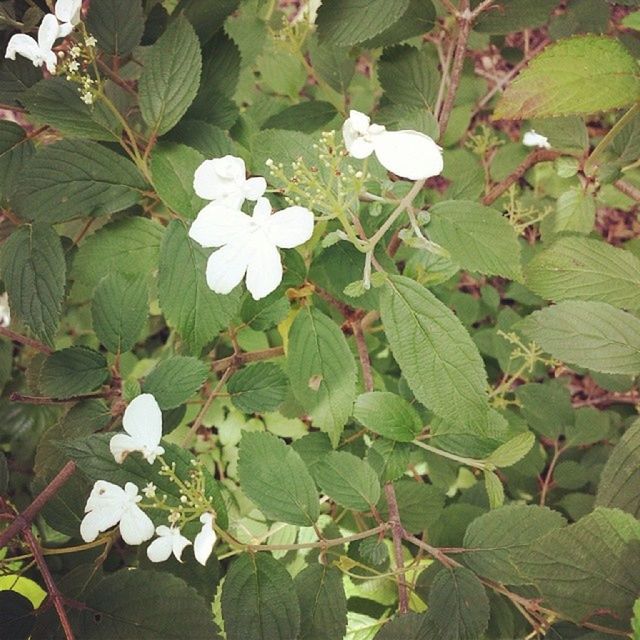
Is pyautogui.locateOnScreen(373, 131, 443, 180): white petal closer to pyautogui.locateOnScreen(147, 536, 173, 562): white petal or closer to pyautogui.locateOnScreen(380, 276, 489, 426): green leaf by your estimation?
pyautogui.locateOnScreen(380, 276, 489, 426): green leaf

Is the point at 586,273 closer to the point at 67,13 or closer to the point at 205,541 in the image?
the point at 205,541

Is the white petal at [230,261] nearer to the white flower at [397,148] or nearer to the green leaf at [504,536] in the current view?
the white flower at [397,148]

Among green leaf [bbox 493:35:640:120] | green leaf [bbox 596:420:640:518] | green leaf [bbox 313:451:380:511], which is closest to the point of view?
green leaf [bbox 493:35:640:120]

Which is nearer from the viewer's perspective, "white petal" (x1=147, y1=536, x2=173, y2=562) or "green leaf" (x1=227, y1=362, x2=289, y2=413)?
"white petal" (x1=147, y1=536, x2=173, y2=562)

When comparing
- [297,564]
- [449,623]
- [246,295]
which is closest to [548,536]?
[449,623]

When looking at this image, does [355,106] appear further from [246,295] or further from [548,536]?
[548,536]

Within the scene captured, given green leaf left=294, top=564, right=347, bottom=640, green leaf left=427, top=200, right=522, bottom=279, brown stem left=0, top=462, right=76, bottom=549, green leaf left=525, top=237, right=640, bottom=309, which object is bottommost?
green leaf left=294, top=564, right=347, bottom=640

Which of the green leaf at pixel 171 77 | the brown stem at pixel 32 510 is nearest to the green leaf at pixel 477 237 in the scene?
the green leaf at pixel 171 77

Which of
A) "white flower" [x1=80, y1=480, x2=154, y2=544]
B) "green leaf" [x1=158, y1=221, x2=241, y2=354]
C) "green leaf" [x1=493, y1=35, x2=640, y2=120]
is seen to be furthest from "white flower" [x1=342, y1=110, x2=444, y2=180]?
"white flower" [x1=80, y1=480, x2=154, y2=544]
